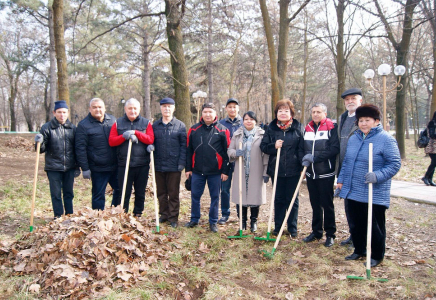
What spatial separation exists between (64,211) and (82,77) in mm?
22981

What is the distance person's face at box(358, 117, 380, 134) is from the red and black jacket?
2.11 m

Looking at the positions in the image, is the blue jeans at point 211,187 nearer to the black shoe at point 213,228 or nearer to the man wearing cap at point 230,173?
the black shoe at point 213,228

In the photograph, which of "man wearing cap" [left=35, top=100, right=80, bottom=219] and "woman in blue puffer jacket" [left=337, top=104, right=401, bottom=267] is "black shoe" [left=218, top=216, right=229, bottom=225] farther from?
"man wearing cap" [left=35, top=100, right=80, bottom=219]

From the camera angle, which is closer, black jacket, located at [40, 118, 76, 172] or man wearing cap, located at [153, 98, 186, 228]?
black jacket, located at [40, 118, 76, 172]

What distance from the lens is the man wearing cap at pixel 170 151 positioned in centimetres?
521

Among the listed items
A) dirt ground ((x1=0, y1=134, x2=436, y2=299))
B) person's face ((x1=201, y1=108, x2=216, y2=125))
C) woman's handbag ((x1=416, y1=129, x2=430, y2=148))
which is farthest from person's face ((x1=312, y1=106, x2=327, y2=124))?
woman's handbag ((x1=416, y1=129, x2=430, y2=148))

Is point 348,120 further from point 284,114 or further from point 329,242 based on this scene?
point 329,242

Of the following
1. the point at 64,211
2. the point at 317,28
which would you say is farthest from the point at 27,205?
the point at 317,28

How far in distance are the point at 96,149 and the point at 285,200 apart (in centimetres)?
310

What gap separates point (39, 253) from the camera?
12.1ft

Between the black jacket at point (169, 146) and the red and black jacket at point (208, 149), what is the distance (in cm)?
13

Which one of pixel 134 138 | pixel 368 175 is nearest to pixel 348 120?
pixel 368 175

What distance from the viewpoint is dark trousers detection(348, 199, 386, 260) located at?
12.8 ft

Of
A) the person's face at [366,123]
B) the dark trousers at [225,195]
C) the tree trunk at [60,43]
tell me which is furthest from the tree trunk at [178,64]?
the person's face at [366,123]
